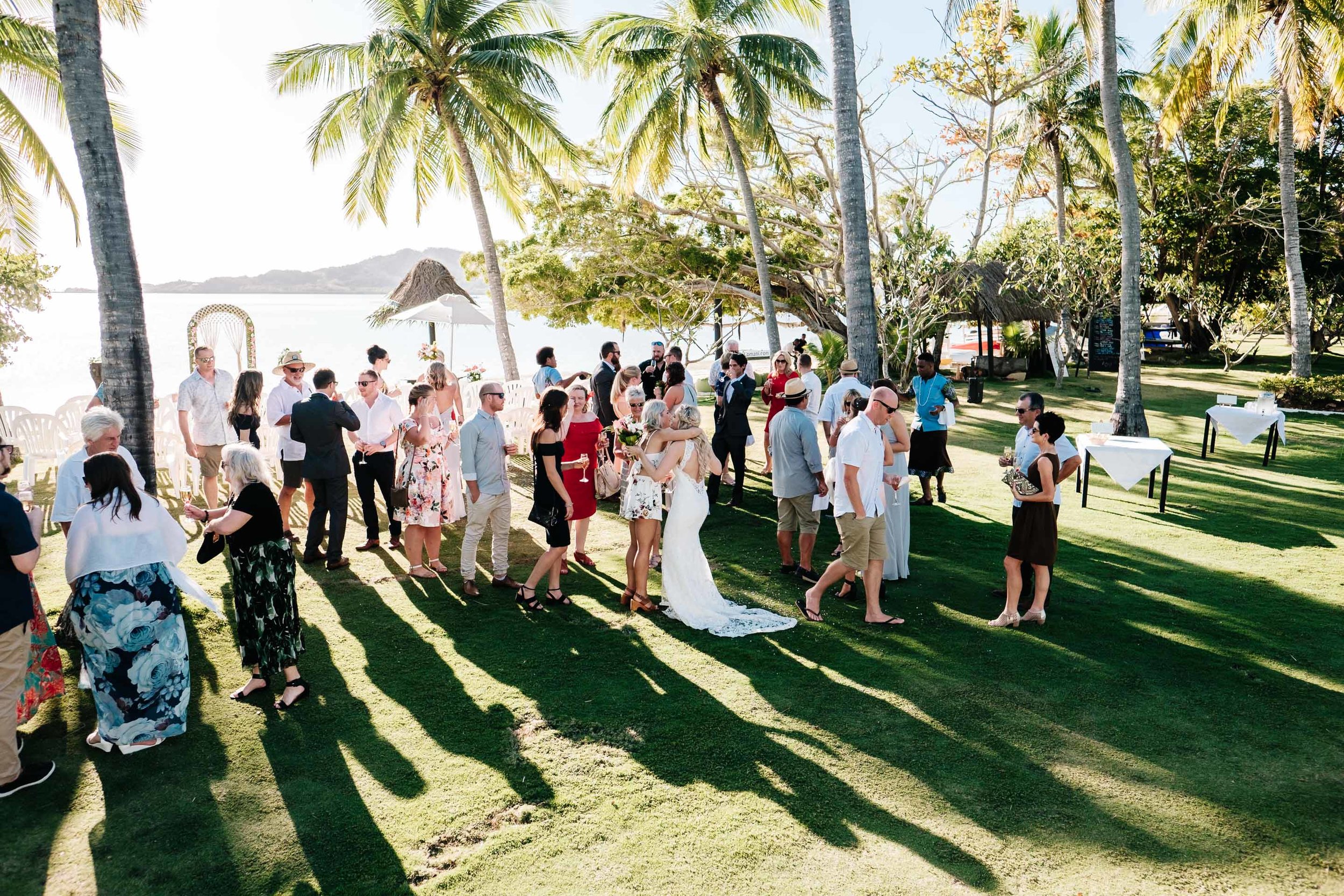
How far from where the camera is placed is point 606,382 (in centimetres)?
977

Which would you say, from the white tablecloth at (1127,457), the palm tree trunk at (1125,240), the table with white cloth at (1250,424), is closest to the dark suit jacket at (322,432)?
the white tablecloth at (1127,457)

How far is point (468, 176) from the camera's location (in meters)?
15.2

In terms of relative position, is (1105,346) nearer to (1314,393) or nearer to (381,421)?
(1314,393)

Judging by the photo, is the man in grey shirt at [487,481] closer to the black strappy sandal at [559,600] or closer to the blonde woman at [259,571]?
the black strappy sandal at [559,600]

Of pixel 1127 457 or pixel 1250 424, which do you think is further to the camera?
pixel 1250 424

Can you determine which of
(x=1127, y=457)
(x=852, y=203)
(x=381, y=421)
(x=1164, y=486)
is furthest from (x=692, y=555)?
(x=1164, y=486)

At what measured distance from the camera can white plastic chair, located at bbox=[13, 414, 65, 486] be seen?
10.0 meters

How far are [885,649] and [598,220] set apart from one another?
18.9m

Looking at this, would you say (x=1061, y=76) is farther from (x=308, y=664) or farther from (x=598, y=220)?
(x=308, y=664)

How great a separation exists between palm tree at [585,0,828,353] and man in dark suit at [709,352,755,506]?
871 cm

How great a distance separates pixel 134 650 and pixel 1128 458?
9346 mm

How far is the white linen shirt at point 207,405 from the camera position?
809 centimetres

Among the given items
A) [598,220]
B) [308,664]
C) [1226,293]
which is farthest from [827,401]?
[1226,293]

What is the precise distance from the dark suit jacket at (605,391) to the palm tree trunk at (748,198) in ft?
26.5
